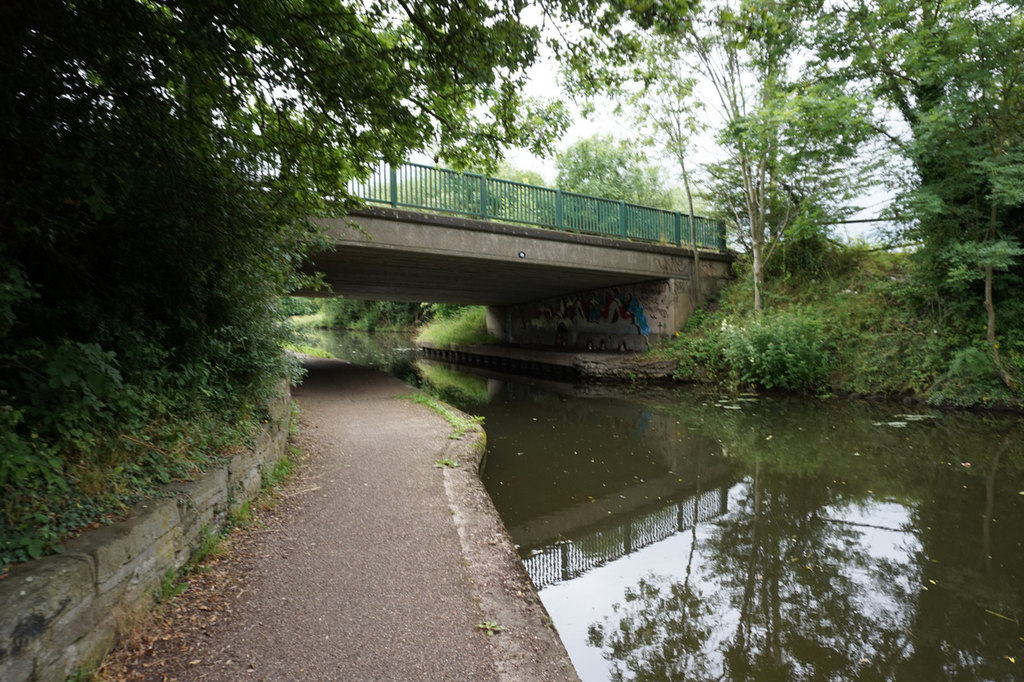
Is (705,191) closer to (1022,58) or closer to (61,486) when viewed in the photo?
(1022,58)

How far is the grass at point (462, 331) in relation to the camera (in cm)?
2464

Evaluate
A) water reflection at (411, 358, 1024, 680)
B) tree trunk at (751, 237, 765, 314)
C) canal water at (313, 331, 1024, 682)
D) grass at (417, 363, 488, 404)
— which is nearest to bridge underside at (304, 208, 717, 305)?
tree trunk at (751, 237, 765, 314)

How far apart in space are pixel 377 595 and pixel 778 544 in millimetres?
3220

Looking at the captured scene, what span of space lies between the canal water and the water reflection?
1 cm

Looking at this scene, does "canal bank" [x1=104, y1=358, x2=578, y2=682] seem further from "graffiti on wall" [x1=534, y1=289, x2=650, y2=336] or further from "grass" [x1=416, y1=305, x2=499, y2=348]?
"grass" [x1=416, y1=305, x2=499, y2=348]

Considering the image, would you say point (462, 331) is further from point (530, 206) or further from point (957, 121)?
point (957, 121)

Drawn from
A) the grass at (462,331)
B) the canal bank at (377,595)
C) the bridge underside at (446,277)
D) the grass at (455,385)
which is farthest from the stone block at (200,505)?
the grass at (462,331)

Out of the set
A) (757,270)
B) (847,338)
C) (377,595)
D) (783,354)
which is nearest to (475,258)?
(783,354)

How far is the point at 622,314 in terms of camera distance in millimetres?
16438

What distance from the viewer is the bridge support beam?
49.4 feet

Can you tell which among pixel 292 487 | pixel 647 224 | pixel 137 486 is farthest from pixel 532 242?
pixel 137 486

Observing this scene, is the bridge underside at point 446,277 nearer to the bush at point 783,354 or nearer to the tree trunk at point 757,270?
the tree trunk at point 757,270

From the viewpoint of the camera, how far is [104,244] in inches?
140

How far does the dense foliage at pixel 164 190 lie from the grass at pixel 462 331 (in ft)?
62.8
